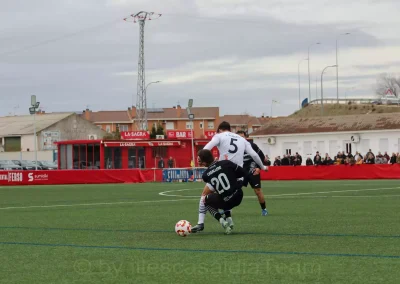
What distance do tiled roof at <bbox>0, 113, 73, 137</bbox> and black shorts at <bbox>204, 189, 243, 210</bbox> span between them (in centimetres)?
9480

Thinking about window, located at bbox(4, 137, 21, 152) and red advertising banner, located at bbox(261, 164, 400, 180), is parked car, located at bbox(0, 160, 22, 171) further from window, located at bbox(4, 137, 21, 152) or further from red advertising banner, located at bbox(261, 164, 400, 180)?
red advertising banner, located at bbox(261, 164, 400, 180)

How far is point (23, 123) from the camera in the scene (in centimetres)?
11219

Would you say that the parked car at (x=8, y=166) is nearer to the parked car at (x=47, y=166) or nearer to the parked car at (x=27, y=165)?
the parked car at (x=27, y=165)

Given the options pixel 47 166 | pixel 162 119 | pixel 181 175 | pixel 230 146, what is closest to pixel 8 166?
pixel 47 166

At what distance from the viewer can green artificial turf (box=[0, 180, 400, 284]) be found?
28.3ft

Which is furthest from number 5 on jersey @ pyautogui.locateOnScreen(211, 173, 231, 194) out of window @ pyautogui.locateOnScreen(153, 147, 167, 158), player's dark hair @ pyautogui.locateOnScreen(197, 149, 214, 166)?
window @ pyautogui.locateOnScreen(153, 147, 167, 158)

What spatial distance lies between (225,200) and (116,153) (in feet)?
178

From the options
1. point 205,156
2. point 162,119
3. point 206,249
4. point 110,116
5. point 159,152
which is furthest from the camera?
point 110,116

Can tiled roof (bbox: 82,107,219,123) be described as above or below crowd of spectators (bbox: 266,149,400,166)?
above

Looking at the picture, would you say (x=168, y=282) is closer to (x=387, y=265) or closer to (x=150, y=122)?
(x=387, y=265)

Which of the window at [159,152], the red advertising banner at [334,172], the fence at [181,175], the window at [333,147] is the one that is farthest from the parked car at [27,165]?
the red advertising banner at [334,172]

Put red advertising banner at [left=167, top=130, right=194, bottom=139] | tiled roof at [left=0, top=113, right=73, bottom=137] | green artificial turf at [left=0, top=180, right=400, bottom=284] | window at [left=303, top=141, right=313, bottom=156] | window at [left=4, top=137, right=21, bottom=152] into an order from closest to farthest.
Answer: green artificial turf at [left=0, top=180, right=400, bottom=284]
red advertising banner at [left=167, top=130, right=194, bottom=139]
window at [left=303, top=141, right=313, bottom=156]
window at [left=4, top=137, right=21, bottom=152]
tiled roof at [left=0, top=113, right=73, bottom=137]

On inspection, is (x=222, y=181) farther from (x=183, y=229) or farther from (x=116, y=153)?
(x=116, y=153)

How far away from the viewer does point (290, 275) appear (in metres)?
8.45
